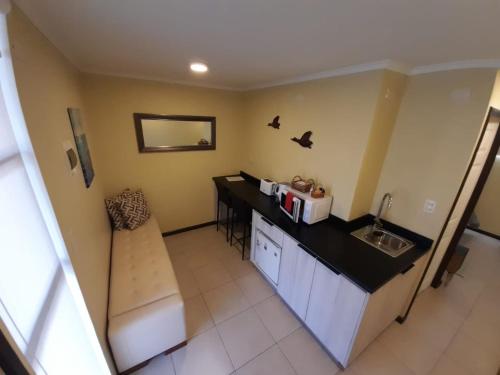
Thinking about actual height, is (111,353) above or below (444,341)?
above

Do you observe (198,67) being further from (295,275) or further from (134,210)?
(295,275)

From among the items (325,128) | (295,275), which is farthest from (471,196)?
(295,275)

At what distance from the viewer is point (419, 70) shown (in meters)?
1.58

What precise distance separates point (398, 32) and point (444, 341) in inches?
100

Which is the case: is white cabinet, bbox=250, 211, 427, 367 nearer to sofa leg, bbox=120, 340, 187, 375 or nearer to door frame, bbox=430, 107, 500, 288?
door frame, bbox=430, 107, 500, 288

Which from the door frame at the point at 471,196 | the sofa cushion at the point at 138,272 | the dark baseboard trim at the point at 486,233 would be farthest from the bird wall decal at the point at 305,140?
the dark baseboard trim at the point at 486,233

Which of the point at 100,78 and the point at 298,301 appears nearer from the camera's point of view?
the point at 298,301

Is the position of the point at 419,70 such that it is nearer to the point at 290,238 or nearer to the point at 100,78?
the point at 290,238

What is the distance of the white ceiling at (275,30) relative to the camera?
0.84m

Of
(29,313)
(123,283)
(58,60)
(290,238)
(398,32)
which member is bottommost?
(123,283)

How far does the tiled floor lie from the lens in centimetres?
158

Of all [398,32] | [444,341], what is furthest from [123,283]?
[444,341]

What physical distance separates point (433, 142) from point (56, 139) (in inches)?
102

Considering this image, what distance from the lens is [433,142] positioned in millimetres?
1603
